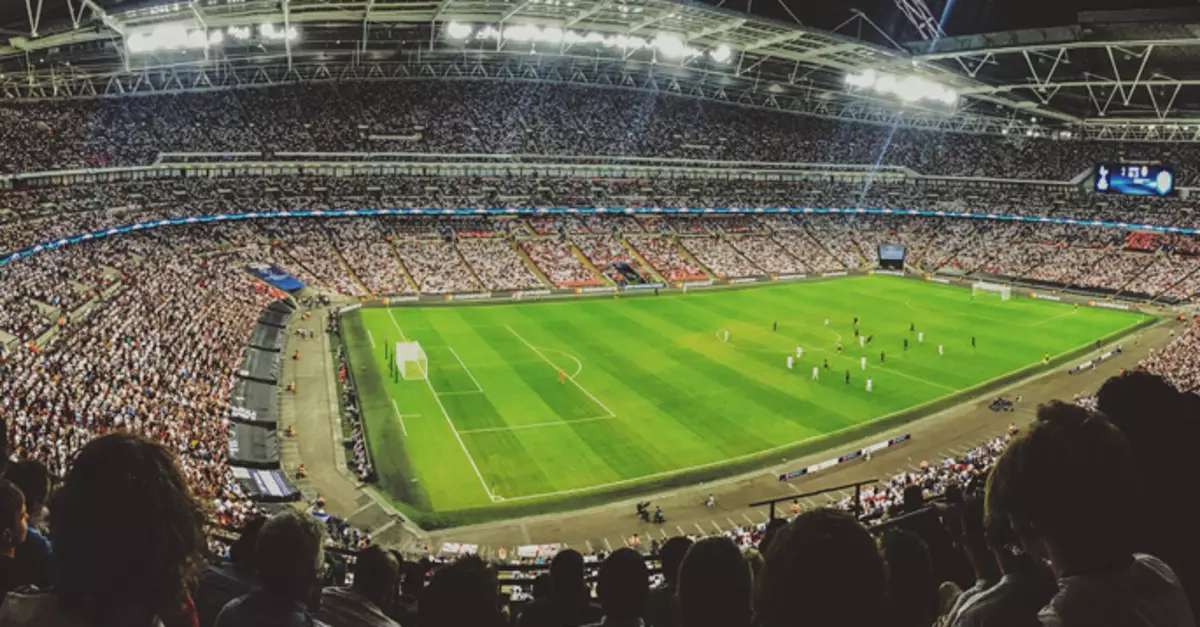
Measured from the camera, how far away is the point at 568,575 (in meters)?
6.95

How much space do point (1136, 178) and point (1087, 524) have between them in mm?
82768

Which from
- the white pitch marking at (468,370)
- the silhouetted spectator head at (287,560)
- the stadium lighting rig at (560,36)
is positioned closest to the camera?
the silhouetted spectator head at (287,560)

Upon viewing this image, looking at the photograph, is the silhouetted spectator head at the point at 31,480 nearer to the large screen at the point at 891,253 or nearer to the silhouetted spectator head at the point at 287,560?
the silhouetted spectator head at the point at 287,560

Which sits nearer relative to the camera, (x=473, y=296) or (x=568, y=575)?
(x=568, y=575)

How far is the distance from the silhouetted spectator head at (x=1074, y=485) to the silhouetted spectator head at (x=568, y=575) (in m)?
4.40

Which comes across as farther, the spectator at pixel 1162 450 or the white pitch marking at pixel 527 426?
the white pitch marking at pixel 527 426

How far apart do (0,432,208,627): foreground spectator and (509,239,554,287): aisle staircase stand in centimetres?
6889

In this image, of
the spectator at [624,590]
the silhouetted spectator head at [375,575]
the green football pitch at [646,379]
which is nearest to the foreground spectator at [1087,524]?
the spectator at [624,590]

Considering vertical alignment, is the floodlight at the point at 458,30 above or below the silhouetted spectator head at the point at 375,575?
above

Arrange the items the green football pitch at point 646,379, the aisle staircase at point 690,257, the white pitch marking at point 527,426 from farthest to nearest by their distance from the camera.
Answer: the aisle staircase at point 690,257
the white pitch marking at point 527,426
the green football pitch at point 646,379

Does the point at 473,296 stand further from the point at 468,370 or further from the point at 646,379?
the point at 646,379

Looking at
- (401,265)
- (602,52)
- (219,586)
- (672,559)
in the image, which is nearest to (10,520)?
(219,586)

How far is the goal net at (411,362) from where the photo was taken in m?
42.6

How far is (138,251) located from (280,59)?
69.6 ft
